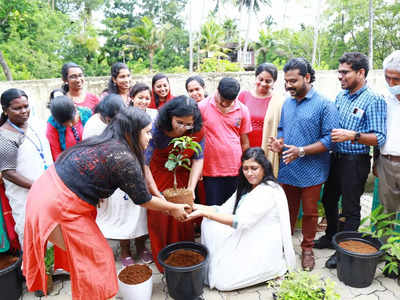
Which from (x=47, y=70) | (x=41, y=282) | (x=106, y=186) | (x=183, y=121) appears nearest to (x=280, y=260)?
(x=183, y=121)

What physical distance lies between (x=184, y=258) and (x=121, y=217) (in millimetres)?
736

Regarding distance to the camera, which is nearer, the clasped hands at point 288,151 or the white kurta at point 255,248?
the white kurta at point 255,248

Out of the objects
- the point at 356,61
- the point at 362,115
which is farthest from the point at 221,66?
the point at 362,115

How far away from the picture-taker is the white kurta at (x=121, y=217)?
286 cm

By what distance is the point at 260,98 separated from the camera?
3471 millimetres

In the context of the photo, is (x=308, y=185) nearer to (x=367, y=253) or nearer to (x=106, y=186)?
(x=367, y=253)

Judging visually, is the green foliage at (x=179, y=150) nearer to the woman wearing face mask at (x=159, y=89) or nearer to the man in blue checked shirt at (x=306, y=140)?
the man in blue checked shirt at (x=306, y=140)

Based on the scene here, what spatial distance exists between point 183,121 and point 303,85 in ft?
3.81

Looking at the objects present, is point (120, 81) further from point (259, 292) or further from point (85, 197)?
point (259, 292)

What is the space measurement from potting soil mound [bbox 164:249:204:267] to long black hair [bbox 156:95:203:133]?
1075mm

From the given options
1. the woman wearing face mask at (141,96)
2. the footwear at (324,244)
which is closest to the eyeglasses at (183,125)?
the woman wearing face mask at (141,96)

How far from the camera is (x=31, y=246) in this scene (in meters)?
1.89

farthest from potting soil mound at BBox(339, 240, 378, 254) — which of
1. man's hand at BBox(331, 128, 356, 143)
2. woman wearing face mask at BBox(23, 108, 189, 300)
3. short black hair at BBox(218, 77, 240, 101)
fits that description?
woman wearing face mask at BBox(23, 108, 189, 300)

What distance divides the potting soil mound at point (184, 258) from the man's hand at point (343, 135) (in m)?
1.53
